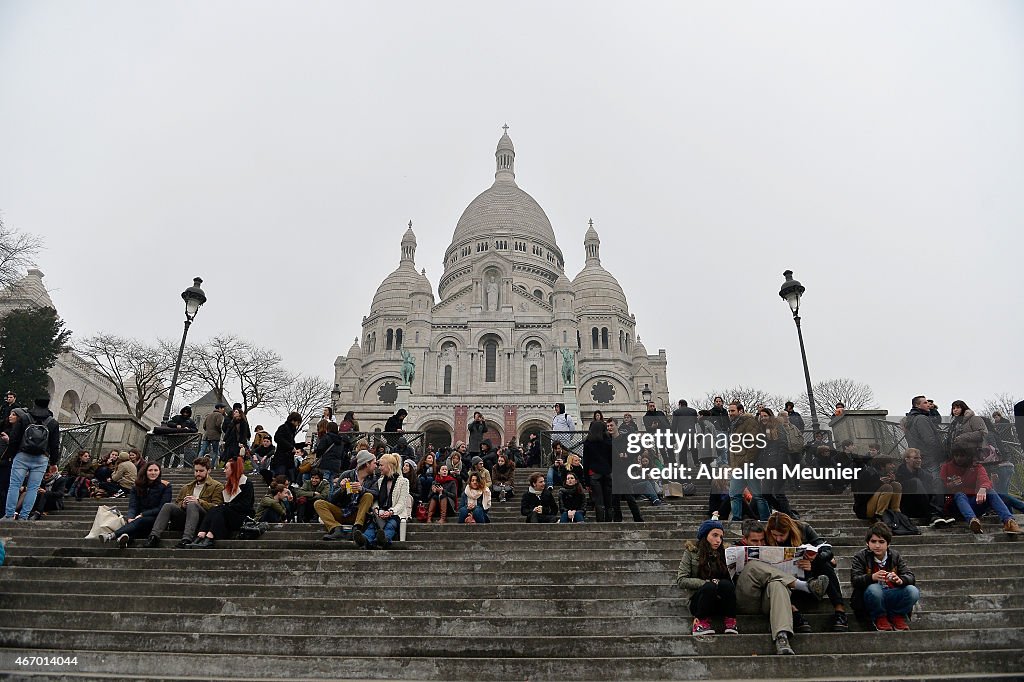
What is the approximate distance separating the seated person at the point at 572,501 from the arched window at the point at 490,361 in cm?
3443

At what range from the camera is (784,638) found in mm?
5211

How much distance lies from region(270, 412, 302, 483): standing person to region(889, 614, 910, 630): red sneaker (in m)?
8.95

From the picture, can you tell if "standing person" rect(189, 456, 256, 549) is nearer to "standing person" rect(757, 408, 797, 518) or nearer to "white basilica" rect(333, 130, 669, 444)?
"standing person" rect(757, 408, 797, 518)

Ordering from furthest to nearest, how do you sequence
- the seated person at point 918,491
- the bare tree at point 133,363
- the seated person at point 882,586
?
the bare tree at point 133,363 → the seated person at point 918,491 → the seated person at point 882,586

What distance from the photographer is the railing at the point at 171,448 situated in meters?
14.7

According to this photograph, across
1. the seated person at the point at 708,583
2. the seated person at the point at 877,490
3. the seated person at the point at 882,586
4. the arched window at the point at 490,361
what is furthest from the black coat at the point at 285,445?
the arched window at the point at 490,361

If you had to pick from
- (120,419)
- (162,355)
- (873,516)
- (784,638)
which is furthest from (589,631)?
(162,355)

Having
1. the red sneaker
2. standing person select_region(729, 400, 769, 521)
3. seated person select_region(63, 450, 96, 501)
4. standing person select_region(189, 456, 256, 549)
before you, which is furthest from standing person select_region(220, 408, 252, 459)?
the red sneaker

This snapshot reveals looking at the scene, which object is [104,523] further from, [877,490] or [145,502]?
[877,490]

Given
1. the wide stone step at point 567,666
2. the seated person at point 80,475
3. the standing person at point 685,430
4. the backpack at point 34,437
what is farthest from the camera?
the standing person at point 685,430

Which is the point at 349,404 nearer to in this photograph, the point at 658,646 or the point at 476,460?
the point at 476,460

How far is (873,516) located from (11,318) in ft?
98.3

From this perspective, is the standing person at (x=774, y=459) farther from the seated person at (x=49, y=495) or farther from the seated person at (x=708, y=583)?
the seated person at (x=49, y=495)

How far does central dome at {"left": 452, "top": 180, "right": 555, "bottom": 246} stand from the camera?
64.9 m
